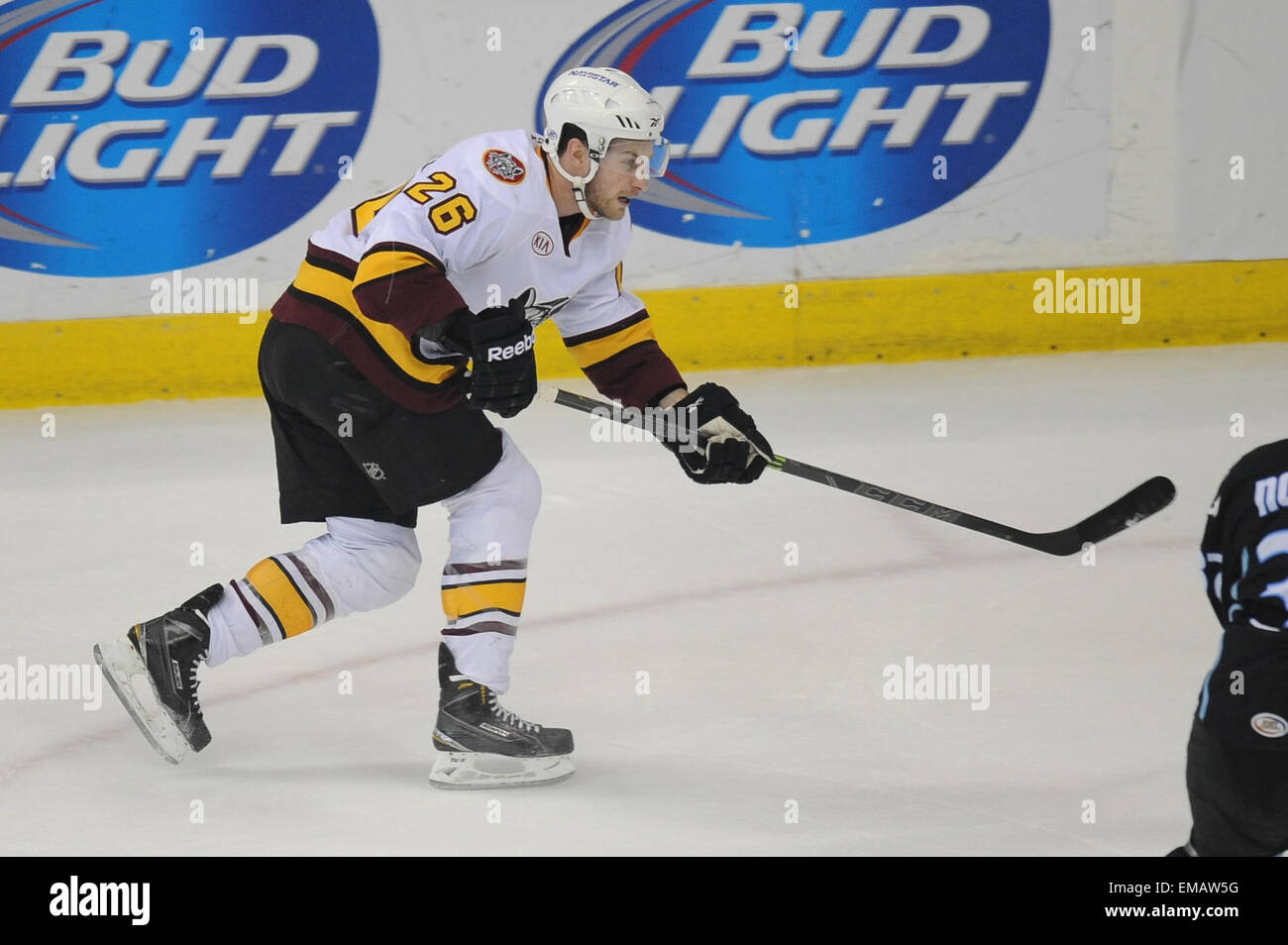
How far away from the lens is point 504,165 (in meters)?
2.70

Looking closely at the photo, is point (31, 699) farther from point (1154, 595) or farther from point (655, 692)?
point (1154, 595)

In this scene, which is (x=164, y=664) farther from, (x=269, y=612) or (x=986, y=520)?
(x=986, y=520)

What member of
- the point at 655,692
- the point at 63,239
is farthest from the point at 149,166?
the point at 655,692

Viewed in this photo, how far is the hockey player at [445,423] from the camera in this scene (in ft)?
8.73

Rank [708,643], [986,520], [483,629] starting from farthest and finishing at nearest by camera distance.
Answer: [708,643] → [986,520] → [483,629]

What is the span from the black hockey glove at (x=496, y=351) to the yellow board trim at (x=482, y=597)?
0.96 ft

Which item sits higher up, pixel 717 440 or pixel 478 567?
pixel 717 440

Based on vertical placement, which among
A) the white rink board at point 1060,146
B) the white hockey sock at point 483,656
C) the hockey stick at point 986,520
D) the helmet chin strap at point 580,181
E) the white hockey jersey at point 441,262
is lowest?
the white hockey sock at point 483,656

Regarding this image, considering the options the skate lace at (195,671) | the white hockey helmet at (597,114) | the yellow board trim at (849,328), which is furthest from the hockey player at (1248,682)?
the yellow board trim at (849,328)

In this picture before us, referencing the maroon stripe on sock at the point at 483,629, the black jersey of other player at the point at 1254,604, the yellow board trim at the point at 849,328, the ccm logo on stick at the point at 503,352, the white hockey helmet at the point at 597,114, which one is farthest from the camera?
the yellow board trim at the point at 849,328

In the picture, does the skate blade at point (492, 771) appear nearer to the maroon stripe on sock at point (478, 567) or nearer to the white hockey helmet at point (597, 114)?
the maroon stripe on sock at point (478, 567)

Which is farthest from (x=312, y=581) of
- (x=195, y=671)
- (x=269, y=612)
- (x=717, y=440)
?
(x=717, y=440)

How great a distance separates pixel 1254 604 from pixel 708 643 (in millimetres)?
1697

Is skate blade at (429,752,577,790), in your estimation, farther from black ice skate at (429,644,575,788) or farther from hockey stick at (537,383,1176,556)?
hockey stick at (537,383,1176,556)
